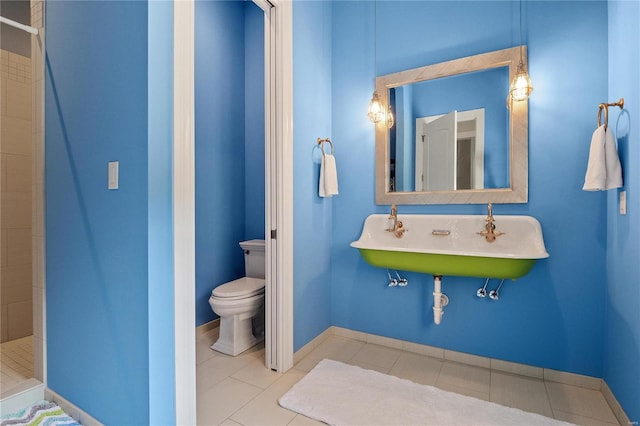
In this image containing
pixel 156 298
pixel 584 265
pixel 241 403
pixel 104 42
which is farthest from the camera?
pixel 584 265

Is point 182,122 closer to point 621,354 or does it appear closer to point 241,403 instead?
point 241,403

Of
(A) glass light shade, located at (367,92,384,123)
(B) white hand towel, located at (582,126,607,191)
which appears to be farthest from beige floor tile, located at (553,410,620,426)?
(A) glass light shade, located at (367,92,384,123)

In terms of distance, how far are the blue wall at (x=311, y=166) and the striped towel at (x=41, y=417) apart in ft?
3.94

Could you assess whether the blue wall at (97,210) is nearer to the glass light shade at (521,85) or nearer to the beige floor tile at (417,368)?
the beige floor tile at (417,368)

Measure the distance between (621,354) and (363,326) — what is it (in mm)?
1460

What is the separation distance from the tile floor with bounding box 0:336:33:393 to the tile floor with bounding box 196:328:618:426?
36.0 inches

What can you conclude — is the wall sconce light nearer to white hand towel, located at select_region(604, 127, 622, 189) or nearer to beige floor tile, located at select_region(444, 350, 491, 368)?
white hand towel, located at select_region(604, 127, 622, 189)

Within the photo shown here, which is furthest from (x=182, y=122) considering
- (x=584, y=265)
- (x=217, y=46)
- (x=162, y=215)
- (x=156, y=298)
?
(x=584, y=265)

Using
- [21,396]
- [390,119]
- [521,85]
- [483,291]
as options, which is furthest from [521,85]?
[21,396]

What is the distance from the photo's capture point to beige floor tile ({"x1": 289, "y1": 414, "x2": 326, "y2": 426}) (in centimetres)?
147

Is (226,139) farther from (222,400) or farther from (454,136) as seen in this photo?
(222,400)

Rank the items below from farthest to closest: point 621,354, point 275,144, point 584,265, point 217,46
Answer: point 217,46 < point 275,144 < point 584,265 < point 621,354

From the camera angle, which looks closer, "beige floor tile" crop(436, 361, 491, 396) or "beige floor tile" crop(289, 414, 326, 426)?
"beige floor tile" crop(289, 414, 326, 426)

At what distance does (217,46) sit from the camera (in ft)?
9.09
